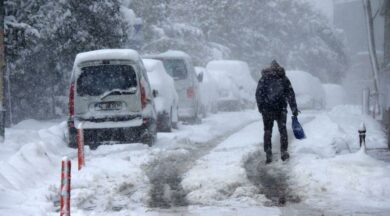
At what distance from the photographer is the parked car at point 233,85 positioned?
25453mm

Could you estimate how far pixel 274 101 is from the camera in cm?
1066

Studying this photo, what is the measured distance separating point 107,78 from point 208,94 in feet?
33.9

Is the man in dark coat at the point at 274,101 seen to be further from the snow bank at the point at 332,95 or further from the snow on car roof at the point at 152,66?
the snow bank at the point at 332,95

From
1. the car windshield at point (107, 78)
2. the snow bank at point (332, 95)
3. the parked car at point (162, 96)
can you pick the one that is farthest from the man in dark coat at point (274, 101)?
the snow bank at point (332, 95)

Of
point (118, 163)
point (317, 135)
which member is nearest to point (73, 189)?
point (118, 163)

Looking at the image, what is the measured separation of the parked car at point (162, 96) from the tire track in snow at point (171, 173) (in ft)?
4.43

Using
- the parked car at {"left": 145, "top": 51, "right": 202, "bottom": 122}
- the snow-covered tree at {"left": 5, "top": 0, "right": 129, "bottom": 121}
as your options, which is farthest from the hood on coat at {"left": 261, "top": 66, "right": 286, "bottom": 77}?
the snow-covered tree at {"left": 5, "top": 0, "right": 129, "bottom": 121}

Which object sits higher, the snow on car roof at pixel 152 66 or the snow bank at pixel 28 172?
the snow on car roof at pixel 152 66

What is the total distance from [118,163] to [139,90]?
2.34 meters

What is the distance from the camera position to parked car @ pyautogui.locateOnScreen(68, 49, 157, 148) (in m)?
12.0

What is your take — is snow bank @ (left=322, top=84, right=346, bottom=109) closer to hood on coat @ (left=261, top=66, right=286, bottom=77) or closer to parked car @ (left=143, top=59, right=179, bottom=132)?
parked car @ (left=143, top=59, right=179, bottom=132)

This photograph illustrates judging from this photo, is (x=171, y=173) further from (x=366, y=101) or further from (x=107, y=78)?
(x=366, y=101)

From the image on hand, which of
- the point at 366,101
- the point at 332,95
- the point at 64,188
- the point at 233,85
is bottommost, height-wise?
the point at 332,95

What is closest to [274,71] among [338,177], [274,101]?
[274,101]
